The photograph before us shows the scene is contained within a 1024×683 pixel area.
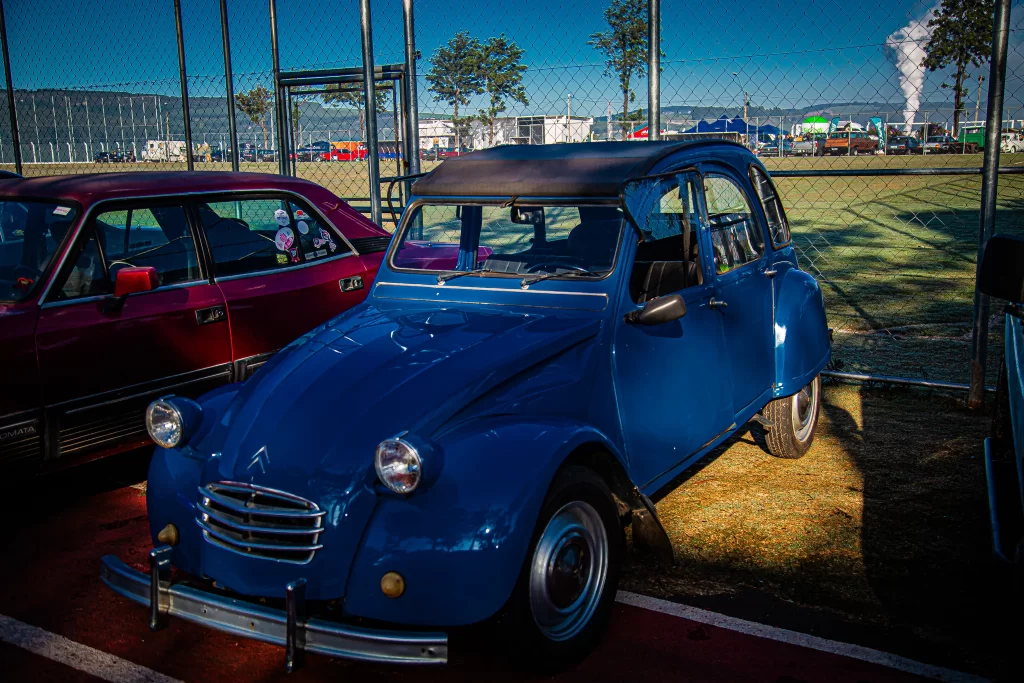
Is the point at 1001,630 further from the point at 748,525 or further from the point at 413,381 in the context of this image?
the point at 413,381

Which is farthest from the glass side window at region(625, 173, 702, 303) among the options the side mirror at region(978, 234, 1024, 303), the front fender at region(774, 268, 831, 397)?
the side mirror at region(978, 234, 1024, 303)

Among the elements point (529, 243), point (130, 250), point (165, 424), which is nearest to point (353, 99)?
point (130, 250)

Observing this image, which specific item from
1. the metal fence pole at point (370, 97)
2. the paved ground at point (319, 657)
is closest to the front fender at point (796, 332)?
the paved ground at point (319, 657)

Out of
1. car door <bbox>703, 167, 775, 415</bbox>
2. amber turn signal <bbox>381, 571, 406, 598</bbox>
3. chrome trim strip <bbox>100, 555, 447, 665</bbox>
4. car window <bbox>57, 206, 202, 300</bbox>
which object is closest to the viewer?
chrome trim strip <bbox>100, 555, 447, 665</bbox>

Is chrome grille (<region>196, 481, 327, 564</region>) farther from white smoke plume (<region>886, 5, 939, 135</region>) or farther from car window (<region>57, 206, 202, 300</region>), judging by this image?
white smoke plume (<region>886, 5, 939, 135</region>)

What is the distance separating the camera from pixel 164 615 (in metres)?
2.97

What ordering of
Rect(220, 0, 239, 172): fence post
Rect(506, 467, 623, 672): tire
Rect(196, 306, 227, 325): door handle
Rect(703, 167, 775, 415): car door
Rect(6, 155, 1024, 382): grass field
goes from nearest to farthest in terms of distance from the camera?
Rect(506, 467, 623, 672): tire < Rect(703, 167, 775, 415): car door < Rect(196, 306, 227, 325): door handle < Rect(6, 155, 1024, 382): grass field < Rect(220, 0, 239, 172): fence post

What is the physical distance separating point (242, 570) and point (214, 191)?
341cm

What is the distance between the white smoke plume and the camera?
20.5ft

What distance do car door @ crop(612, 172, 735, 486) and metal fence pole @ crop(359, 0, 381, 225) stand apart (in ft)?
13.7

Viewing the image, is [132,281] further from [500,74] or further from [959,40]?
[959,40]

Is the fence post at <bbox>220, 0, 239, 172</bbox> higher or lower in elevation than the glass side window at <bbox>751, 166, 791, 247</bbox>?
higher

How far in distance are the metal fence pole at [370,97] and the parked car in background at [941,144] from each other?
6349mm

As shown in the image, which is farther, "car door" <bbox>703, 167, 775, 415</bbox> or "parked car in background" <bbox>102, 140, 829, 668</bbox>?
"car door" <bbox>703, 167, 775, 415</bbox>
